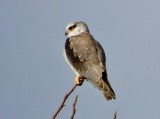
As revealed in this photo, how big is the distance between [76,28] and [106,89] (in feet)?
10.8

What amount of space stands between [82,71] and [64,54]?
805 mm

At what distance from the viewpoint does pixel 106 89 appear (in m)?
6.80

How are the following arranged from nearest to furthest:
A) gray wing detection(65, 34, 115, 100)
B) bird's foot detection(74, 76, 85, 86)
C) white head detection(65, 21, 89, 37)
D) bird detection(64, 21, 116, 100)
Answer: bird's foot detection(74, 76, 85, 86), bird detection(64, 21, 116, 100), gray wing detection(65, 34, 115, 100), white head detection(65, 21, 89, 37)

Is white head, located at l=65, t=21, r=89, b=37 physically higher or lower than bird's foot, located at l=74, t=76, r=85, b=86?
higher

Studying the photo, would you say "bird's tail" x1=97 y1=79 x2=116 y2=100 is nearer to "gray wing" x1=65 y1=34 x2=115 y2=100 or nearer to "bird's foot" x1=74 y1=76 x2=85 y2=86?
"gray wing" x1=65 y1=34 x2=115 y2=100

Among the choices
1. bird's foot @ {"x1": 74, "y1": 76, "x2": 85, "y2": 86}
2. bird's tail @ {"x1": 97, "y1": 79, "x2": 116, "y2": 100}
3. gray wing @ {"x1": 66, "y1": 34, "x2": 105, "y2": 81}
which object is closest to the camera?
bird's tail @ {"x1": 97, "y1": 79, "x2": 116, "y2": 100}

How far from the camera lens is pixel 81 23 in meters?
9.94

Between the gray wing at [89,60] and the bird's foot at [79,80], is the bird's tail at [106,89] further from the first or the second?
the bird's foot at [79,80]

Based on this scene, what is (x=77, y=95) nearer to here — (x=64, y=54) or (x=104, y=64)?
(x=104, y=64)

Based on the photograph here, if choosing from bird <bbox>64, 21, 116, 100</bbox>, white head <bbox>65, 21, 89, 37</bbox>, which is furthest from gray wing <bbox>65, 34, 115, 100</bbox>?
white head <bbox>65, 21, 89, 37</bbox>

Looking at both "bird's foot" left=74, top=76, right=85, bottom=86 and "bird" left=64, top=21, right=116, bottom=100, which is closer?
"bird's foot" left=74, top=76, right=85, bottom=86

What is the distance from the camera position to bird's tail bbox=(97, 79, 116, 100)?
654 centimetres

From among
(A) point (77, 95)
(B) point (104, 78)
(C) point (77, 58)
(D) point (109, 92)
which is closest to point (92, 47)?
(C) point (77, 58)

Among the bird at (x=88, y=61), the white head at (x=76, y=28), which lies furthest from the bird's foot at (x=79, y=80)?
the white head at (x=76, y=28)
